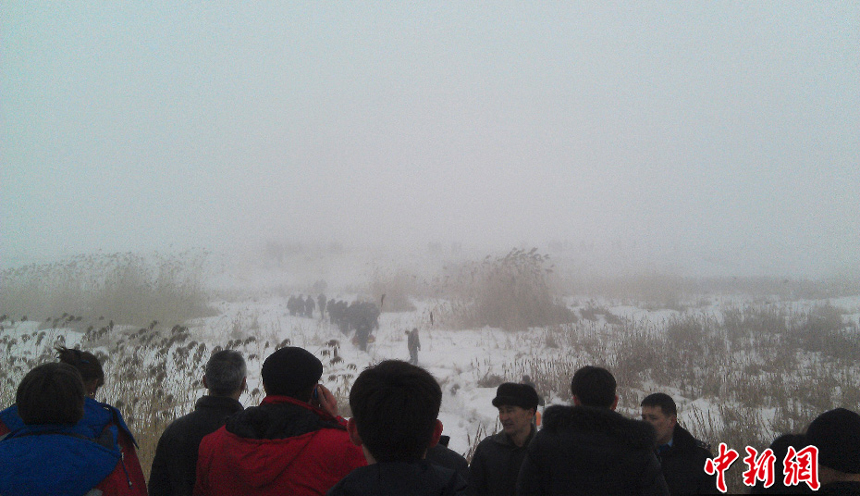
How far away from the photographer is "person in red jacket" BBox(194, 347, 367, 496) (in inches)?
69.4

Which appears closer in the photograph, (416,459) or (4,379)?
(416,459)

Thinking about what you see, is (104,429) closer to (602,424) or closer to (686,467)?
(602,424)

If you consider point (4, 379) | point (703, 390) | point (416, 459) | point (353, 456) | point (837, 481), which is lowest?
point (703, 390)

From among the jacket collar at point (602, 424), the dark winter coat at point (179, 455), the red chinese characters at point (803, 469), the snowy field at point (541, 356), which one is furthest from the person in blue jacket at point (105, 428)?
the red chinese characters at point (803, 469)

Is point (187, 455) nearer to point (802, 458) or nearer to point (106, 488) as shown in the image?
point (106, 488)

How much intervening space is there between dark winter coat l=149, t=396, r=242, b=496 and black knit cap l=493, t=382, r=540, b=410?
5.57 feet

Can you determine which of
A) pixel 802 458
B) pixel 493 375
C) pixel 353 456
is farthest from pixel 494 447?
pixel 493 375

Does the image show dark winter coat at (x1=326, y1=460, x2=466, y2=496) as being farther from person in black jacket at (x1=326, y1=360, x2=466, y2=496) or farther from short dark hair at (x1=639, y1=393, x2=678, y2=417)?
short dark hair at (x1=639, y1=393, x2=678, y2=417)

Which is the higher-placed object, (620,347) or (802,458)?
(802,458)

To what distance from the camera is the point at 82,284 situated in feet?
45.3

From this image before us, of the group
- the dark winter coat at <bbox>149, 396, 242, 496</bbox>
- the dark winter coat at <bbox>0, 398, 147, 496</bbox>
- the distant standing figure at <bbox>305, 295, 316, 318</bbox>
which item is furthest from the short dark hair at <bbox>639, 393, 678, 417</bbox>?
the distant standing figure at <bbox>305, 295, 316, 318</bbox>

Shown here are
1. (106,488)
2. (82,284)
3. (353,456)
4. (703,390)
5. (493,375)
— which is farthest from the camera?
(82,284)

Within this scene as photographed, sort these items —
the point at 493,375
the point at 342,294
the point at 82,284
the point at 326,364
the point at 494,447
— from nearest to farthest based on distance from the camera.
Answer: the point at 494,447 < the point at 493,375 < the point at 326,364 < the point at 82,284 < the point at 342,294

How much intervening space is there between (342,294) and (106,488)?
16227 millimetres
